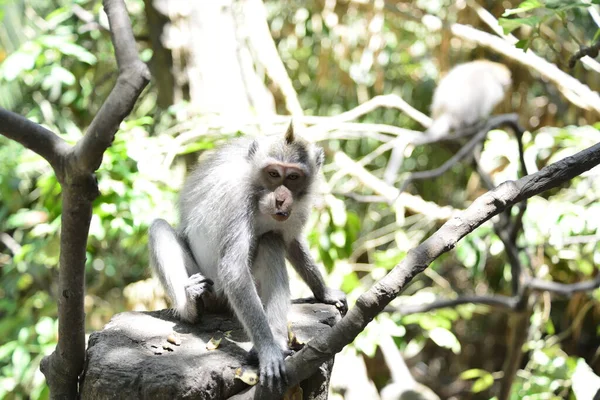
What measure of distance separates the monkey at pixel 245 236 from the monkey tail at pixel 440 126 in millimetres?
4319

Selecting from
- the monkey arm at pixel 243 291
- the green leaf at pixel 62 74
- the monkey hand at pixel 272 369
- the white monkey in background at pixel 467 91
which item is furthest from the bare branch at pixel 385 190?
the monkey hand at pixel 272 369

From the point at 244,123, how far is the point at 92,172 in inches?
138

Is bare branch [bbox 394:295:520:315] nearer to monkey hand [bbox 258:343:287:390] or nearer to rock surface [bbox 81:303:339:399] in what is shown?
rock surface [bbox 81:303:339:399]

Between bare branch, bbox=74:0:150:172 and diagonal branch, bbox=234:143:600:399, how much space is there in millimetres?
1098

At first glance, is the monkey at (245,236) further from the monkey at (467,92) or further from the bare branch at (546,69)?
the monkey at (467,92)

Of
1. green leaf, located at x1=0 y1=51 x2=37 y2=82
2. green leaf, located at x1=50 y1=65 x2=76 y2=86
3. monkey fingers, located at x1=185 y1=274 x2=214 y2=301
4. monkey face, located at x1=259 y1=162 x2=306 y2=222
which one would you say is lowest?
monkey fingers, located at x1=185 y1=274 x2=214 y2=301

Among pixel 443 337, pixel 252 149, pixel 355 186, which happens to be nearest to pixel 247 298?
pixel 252 149

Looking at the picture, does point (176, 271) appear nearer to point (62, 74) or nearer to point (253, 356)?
point (253, 356)

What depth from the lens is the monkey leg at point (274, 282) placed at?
11.3 feet

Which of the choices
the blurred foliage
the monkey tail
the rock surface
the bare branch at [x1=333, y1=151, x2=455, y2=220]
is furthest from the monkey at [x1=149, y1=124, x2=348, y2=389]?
the monkey tail

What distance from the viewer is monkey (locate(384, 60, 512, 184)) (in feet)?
28.8

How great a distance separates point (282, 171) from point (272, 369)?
3.87ft

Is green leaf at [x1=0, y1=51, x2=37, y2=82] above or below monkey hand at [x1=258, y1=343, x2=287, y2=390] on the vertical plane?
above

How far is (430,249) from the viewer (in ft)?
8.45
